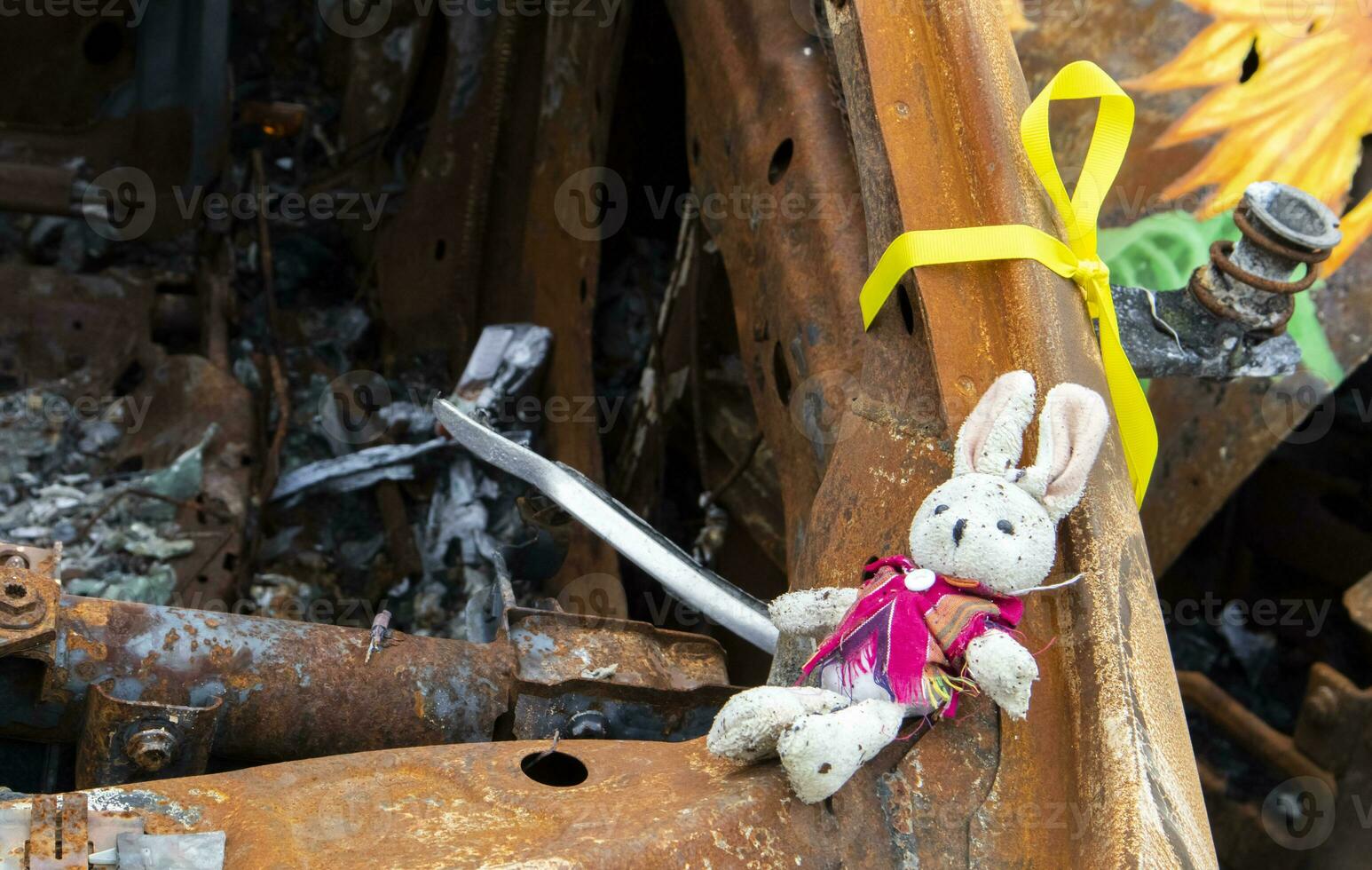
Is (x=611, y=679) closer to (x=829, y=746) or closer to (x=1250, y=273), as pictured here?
(x=829, y=746)

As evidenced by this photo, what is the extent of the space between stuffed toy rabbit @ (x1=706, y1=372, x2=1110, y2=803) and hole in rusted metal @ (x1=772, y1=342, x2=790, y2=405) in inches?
36.7

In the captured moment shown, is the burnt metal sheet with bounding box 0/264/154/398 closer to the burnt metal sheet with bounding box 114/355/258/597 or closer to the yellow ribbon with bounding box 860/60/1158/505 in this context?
the burnt metal sheet with bounding box 114/355/258/597

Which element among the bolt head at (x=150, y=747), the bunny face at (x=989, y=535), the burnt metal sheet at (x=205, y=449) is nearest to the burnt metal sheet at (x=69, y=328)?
the burnt metal sheet at (x=205, y=449)

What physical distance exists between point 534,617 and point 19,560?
75 centimetres

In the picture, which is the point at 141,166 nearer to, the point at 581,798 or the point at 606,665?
the point at 606,665

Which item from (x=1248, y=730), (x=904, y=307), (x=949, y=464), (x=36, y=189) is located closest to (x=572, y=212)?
(x=36, y=189)

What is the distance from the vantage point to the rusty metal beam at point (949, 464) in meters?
1.62

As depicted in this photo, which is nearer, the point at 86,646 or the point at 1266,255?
the point at 86,646

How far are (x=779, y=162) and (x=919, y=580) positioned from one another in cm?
135

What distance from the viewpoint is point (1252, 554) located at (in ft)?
15.6

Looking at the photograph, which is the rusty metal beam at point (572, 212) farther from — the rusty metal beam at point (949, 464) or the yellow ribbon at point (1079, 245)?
the yellow ribbon at point (1079, 245)

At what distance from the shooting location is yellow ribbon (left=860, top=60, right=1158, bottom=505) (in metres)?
1.99

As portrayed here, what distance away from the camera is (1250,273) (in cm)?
240

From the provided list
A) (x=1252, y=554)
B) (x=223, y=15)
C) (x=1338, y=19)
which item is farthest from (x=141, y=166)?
(x=1252, y=554)
